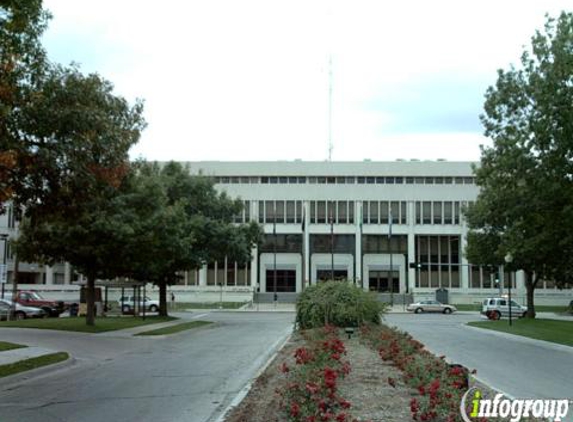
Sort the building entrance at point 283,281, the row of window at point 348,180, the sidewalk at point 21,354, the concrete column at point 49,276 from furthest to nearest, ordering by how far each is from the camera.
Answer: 1. the row of window at point 348,180
2. the concrete column at point 49,276
3. the building entrance at point 283,281
4. the sidewalk at point 21,354

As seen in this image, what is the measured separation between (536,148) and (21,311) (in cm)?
3058

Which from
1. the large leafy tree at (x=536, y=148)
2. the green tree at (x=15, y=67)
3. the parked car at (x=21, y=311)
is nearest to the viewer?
the green tree at (x=15, y=67)

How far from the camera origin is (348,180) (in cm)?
8756

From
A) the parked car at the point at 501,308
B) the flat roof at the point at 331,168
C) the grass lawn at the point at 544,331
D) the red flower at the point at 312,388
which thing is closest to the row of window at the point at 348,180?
the flat roof at the point at 331,168

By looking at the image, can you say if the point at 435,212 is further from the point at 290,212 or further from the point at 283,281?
the point at 283,281

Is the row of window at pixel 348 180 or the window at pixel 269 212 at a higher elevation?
the row of window at pixel 348 180

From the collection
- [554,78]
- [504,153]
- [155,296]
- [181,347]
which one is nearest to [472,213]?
[504,153]

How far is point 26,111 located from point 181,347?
10835 mm

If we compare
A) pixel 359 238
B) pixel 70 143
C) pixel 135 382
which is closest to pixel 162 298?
pixel 70 143

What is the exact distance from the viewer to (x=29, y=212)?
17.2 metres

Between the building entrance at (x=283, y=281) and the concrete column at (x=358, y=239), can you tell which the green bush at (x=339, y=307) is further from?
the building entrance at (x=283, y=281)

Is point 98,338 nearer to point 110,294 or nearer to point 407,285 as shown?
point 110,294

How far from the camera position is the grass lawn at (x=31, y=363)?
49.0 ft

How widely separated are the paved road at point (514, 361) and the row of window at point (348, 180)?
58.0 m
